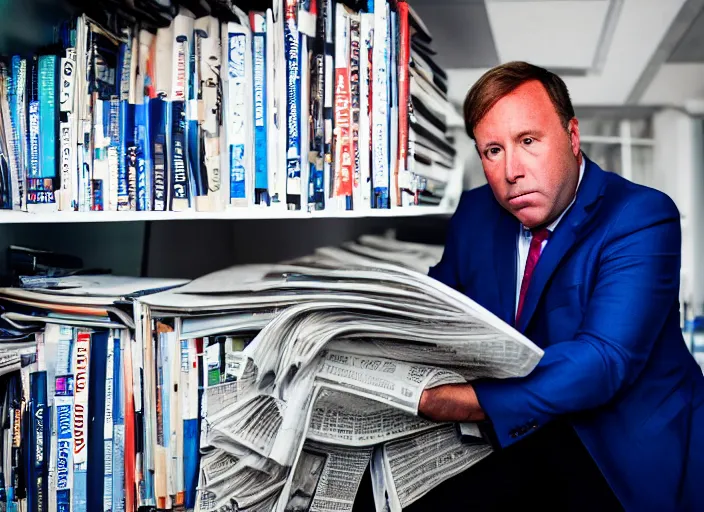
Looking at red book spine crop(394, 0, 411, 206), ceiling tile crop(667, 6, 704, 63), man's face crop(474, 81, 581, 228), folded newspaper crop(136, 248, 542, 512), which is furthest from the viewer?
ceiling tile crop(667, 6, 704, 63)

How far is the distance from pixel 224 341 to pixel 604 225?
0.59 m

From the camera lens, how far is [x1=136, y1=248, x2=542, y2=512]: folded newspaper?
78 cm

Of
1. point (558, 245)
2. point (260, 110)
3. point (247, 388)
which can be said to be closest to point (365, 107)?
point (260, 110)

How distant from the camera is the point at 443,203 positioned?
4.94 ft

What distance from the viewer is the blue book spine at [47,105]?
1.04m

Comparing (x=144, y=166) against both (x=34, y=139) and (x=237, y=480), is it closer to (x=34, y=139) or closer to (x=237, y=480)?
(x=34, y=139)

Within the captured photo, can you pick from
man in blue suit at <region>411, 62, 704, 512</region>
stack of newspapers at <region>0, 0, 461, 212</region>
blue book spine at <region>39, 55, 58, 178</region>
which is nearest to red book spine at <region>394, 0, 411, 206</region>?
stack of newspapers at <region>0, 0, 461, 212</region>

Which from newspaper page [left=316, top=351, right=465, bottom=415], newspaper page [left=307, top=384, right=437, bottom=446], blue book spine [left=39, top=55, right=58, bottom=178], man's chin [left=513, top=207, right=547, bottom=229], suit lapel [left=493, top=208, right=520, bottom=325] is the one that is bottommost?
newspaper page [left=307, top=384, right=437, bottom=446]

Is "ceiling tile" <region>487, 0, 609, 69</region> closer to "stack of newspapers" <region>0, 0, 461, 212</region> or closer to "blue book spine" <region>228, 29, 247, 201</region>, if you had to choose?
"stack of newspapers" <region>0, 0, 461, 212</region>

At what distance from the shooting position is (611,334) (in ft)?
2.71

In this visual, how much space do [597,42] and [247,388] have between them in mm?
1138

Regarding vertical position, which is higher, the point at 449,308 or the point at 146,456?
the point at 449,308

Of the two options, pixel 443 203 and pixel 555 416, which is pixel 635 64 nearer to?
pixel 443 203

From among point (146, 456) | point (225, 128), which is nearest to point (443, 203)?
point (225, 128)
